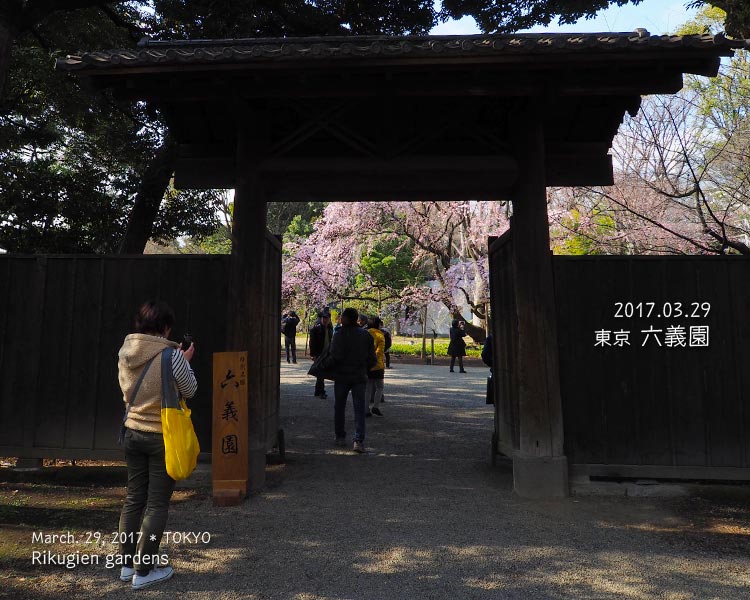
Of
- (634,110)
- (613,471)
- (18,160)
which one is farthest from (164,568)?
(18,160)

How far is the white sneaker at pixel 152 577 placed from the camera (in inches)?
129

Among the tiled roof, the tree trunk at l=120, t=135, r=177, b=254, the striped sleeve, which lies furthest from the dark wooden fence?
Result: the tree trunk at l=120, t=135, r=177, b=254

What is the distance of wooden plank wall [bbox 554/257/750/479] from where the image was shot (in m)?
5.23

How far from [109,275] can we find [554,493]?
5228mm

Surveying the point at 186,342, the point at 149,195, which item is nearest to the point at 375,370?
the point at 186,342

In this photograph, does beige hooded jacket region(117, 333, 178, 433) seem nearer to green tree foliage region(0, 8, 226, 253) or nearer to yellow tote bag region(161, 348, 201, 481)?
yellow tote bag region(161, 348, 201, 481)

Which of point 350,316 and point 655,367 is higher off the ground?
point 350,316

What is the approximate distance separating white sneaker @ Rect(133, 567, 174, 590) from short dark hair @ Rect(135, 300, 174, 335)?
1561 mm

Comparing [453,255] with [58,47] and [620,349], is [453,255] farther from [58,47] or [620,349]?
[620,349]

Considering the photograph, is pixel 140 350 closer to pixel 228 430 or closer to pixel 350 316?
pixel 228 430

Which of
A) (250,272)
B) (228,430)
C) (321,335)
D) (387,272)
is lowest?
(228,430)

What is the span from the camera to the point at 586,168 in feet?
20.0

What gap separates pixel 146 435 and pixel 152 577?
0.94 meters

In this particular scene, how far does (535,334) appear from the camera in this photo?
5301 millimetres
